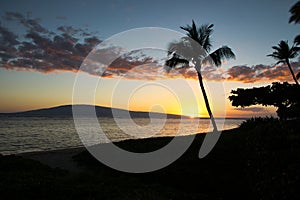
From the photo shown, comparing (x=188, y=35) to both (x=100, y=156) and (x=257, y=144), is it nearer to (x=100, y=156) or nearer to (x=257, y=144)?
(x=100, y=156)

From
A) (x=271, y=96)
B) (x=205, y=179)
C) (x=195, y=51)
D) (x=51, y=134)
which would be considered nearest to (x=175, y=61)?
(x=195, y=51)

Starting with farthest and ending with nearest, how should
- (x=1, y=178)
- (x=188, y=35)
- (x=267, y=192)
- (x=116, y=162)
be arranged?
1. (x=188, y=35)
2. (x=116, y=162)
3. (x=1, y=178)
4. (x=267, y=192)

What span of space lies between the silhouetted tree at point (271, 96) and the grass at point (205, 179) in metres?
16.1

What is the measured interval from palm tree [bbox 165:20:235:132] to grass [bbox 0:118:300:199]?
545 inches

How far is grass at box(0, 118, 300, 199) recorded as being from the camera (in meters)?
5.50

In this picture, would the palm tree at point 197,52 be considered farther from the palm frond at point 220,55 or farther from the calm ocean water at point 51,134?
the calm ocean water at point 51,134

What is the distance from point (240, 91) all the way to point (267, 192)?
22.5 metres

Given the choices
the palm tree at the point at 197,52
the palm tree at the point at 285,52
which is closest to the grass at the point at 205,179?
the palm tree at the point at 197,52

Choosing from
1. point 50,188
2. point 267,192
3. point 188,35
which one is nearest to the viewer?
point 267,192

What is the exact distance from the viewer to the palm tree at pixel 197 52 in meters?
23.0

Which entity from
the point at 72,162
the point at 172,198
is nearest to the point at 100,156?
the point at 72,162

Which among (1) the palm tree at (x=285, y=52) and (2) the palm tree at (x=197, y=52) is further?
(1) the palm tree at (x=285, y=52)

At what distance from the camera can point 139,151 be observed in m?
14.8

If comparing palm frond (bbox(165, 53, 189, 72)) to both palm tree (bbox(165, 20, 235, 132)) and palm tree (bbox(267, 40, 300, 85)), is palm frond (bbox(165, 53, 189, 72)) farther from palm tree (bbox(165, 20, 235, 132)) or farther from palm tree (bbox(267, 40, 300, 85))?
palm tree (bbox(267, 40, 300, 85))
